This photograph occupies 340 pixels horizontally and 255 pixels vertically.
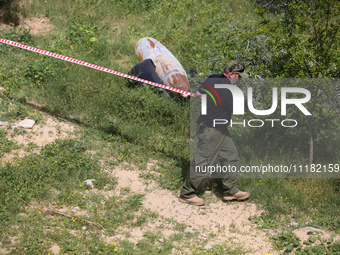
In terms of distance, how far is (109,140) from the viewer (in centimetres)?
709

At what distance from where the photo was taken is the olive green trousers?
5.71 metres

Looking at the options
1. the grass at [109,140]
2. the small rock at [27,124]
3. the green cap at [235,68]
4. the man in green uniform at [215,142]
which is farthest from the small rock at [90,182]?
the green cap at [235,68]

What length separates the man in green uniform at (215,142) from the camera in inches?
223

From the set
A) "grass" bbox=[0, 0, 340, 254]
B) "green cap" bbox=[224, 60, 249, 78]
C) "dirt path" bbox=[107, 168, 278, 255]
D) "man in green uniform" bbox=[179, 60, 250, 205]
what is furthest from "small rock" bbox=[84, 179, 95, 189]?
"green cap" bbox=[224, 60, 249, 78]

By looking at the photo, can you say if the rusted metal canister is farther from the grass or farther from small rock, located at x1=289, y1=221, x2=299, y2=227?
small rock, located at x1=289, y1=221, x2=299, y2=227

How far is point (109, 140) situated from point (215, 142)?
2.15 m

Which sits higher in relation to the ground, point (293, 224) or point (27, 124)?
point (27, 124)

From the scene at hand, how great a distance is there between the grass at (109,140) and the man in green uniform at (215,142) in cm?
38

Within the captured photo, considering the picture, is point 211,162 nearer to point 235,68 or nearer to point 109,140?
point 235,68

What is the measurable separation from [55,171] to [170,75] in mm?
3121

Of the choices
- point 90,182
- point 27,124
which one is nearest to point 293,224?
point 90,182

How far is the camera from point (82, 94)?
7.93 m

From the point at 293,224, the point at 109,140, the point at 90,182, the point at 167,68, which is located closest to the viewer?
the point at 293,224

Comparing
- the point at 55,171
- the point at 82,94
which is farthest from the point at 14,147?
the point at 82,94
